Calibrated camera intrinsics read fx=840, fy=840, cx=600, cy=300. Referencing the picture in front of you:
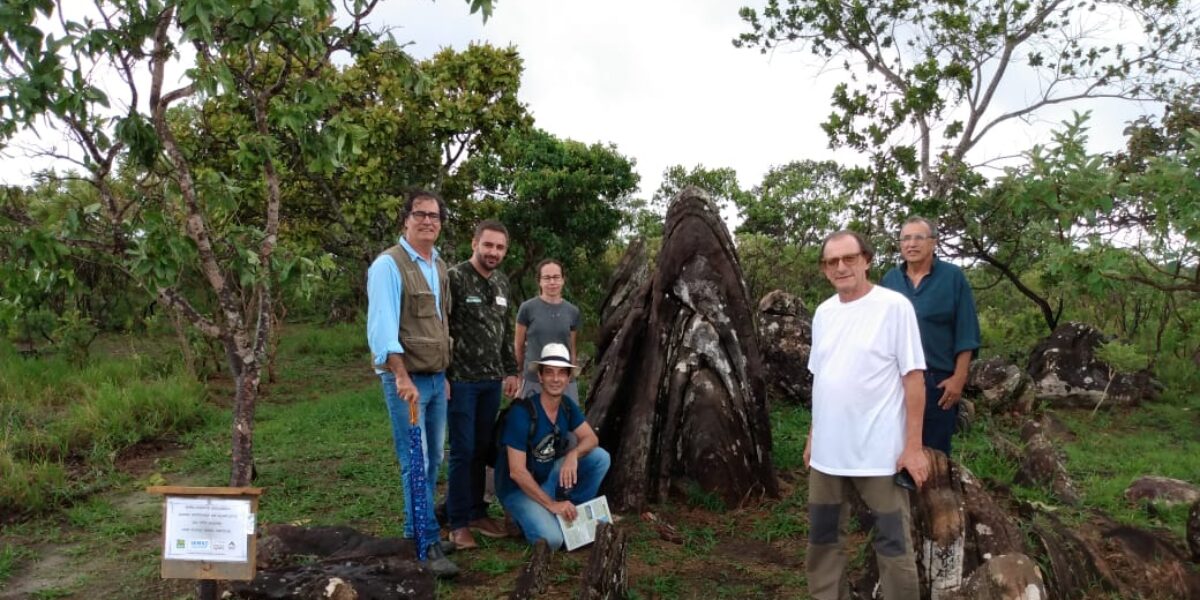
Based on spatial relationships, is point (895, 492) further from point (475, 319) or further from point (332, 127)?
point (332, 127)

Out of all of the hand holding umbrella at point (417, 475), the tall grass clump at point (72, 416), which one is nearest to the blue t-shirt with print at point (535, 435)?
the hand holding umbrella at point (417, 475)

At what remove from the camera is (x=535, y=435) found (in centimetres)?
475

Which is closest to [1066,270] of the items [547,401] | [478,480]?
[547,401]

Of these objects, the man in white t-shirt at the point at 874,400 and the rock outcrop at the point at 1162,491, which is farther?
the rock outcrop at the point at 1162,491

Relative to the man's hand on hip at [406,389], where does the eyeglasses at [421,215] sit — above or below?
above

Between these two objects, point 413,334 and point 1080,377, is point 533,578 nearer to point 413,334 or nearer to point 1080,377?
point 413,334

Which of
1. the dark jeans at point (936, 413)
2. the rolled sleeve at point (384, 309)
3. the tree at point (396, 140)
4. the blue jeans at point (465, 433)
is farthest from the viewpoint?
the tree at point (396, 140)

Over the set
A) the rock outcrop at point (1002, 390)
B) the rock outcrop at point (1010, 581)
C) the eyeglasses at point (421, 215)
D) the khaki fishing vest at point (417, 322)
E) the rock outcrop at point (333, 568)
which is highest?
the eyeglasses at point (421, 215)

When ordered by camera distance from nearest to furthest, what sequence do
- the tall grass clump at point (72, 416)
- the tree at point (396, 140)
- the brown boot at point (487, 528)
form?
the brown boot at point (487, 528) < the tall grass clump at point (72, 416) < the tree at point (396, 140)

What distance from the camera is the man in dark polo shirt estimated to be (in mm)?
4371

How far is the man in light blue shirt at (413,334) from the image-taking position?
4145mm

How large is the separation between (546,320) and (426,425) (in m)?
1.53

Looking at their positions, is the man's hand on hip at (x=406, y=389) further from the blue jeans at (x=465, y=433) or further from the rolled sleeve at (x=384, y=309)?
the blue jeans at (x=465, y=433)

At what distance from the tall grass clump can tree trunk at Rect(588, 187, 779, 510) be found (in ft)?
13.6
